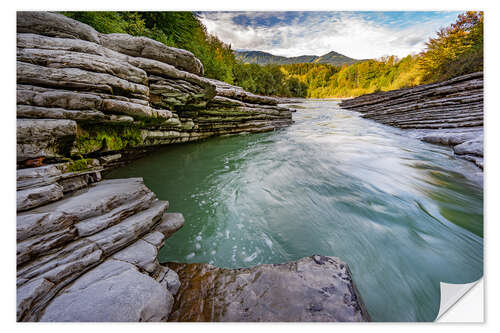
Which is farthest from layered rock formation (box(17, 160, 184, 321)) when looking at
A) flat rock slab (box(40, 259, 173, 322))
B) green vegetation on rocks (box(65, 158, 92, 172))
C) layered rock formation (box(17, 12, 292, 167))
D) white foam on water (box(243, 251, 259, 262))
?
white foam on water (box(243, 251, 259, 262))

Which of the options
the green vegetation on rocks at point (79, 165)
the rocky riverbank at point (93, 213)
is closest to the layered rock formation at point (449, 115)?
the rocky riverbank at point (93, 213)

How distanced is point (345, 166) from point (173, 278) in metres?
4.77

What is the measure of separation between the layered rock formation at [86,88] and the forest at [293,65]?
3.62ft

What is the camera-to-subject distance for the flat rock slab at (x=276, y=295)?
1276 mm

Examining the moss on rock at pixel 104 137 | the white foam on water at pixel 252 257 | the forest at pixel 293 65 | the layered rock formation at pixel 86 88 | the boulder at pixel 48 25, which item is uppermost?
the forest at pixel 293 65

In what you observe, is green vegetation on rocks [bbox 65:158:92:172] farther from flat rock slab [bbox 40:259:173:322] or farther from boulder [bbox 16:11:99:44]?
boulder [bbox 16:11:99:44]

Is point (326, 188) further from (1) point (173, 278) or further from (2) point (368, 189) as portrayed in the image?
(1) point (173, 278)

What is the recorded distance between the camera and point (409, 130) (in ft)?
27.4

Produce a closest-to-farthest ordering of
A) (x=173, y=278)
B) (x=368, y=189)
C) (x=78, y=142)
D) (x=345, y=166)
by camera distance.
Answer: (x=173, y=278) < (x=78, y=142) < (x=368, y=189) < (x=345, y=166)

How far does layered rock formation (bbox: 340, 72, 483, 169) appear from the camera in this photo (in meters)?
4.88

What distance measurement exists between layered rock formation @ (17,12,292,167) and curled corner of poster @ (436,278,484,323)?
493cm

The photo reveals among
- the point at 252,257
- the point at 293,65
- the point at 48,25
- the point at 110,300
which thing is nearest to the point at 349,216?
the point at 252,257

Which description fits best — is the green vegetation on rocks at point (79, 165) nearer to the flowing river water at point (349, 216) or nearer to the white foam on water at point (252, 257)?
the flowing river water at point (349, 216)
